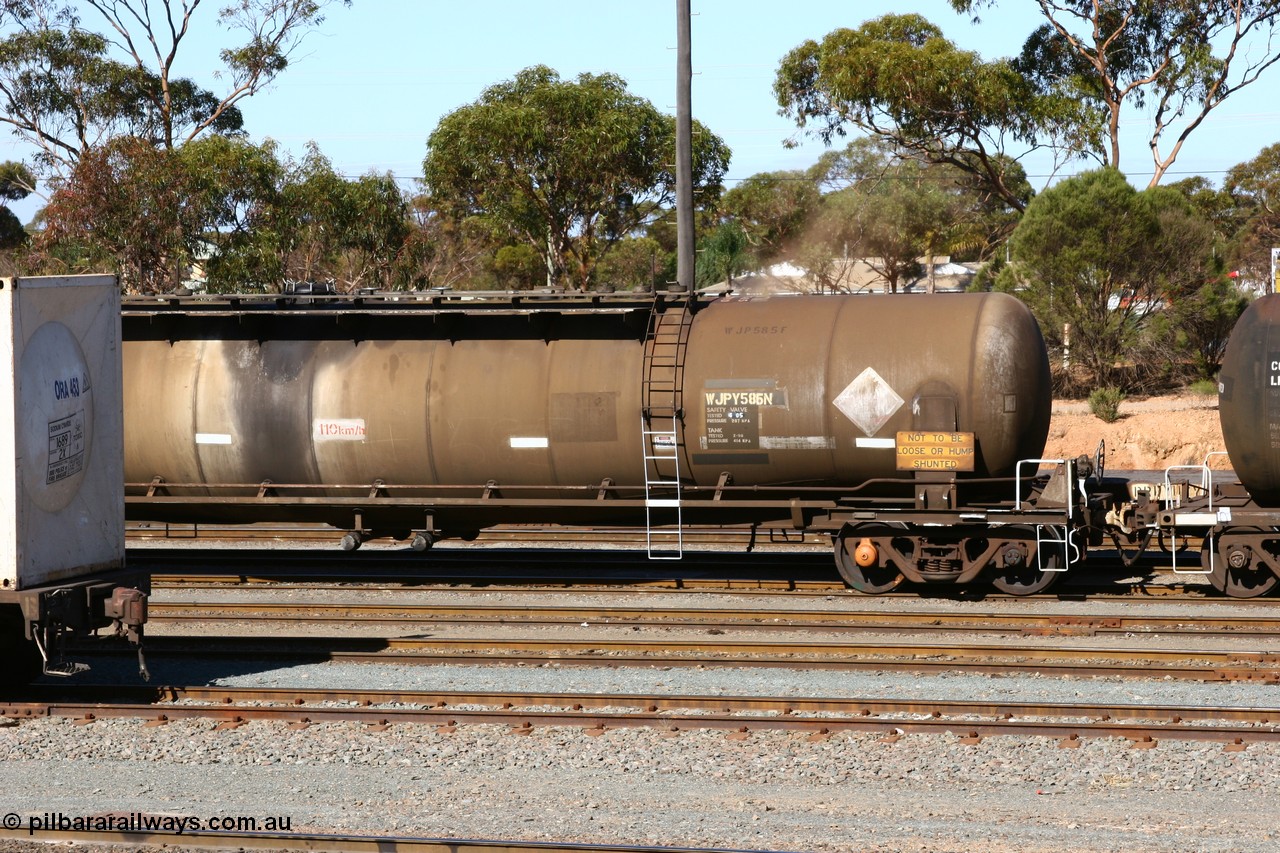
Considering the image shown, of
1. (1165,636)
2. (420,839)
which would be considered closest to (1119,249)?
(1165,636)

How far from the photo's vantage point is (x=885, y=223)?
58.1 meters

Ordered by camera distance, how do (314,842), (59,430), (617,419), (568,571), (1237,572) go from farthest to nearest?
(568,571), (617,419), (1237,572), (59,430), (314,842)

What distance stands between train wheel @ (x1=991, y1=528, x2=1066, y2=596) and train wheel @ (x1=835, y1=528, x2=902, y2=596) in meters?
1.21

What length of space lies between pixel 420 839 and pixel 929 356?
29.8ft

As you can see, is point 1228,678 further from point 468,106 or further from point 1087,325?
point 468,106

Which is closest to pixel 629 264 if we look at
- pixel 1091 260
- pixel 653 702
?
pixel 1091 260

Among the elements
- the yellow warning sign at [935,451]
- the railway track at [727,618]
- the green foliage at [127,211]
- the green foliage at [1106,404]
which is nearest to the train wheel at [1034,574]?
the railway track at [727,618]

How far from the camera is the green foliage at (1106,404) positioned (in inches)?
1257

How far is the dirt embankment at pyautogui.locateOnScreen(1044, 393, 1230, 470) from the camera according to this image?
29.5m

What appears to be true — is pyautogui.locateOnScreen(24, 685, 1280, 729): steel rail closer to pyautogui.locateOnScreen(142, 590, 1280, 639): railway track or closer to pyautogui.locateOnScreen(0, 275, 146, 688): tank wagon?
pyautogui.locateOnScreen(0, 275, 146, 688): tank wagon

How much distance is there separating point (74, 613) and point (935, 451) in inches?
357

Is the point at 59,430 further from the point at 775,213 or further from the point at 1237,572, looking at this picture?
the point at 775,213

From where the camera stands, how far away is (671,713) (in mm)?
10531

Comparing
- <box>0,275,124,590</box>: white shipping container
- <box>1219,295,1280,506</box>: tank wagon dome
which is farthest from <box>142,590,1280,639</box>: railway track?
<box>0,275,124,590</box>: white shipping container
